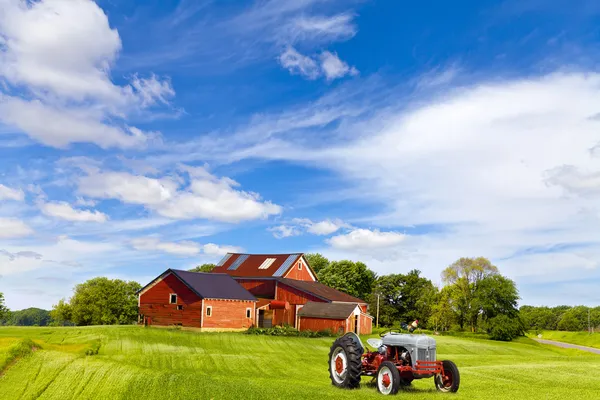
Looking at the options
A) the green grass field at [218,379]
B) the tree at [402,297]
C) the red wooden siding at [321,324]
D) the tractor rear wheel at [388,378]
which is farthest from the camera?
the tree at [402,297]

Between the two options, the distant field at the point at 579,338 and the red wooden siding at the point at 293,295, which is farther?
the distant field at the point at 579,338

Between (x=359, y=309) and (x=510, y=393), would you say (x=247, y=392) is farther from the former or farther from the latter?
(x=359, y=309)

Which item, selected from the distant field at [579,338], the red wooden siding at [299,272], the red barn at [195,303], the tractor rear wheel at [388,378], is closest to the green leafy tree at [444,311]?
the red wooden siding at [299,272]

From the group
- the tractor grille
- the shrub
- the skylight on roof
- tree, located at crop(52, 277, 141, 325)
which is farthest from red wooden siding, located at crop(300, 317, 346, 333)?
the tractor grille

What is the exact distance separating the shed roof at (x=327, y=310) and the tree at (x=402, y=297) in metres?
39.2

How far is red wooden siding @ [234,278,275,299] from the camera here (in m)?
72.4

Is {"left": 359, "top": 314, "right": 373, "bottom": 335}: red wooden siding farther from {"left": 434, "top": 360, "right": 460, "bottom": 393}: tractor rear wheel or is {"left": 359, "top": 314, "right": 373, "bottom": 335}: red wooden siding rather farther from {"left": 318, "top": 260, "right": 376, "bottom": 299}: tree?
{"left": 434, "top": 360, "right": 460, "bottom": 393}: tractor rear wheel

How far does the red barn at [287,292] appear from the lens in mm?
64688

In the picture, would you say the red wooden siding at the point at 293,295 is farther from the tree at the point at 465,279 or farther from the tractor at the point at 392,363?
the tractor at the point at 392,363

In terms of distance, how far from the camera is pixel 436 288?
9875 cm

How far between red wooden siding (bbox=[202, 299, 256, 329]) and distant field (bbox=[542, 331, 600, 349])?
62733mm

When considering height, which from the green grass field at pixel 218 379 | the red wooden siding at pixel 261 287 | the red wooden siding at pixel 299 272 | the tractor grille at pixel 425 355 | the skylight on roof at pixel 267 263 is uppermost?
the skylight on roof at pixel 267 263

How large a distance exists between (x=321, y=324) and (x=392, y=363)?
47021 mm

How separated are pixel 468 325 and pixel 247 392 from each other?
77.0 meters
